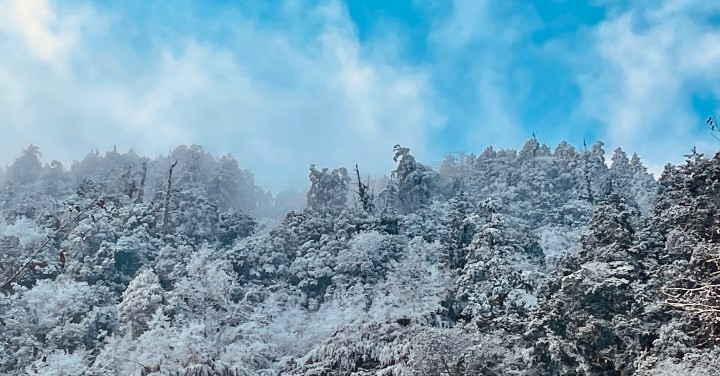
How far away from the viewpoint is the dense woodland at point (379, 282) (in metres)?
18.2

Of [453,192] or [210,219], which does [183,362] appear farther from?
[453,192]

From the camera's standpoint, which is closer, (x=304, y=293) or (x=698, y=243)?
(x=698, y=243)

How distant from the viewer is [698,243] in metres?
17.4

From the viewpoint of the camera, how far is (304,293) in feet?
96.0

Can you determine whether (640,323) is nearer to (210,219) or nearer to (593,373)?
(593,373)

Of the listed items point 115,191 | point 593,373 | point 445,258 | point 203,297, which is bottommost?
point 593,373

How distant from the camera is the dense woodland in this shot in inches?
717

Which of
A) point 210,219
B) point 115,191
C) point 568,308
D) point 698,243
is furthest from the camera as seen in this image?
point 115,191

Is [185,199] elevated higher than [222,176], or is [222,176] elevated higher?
[222,176]

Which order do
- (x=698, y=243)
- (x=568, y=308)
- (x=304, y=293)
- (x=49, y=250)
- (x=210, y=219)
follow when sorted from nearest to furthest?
(x=698, y=243)
(x=568, y=308)
(x=304, y=293)
(x=49, y=250)
(x=210, y=219)

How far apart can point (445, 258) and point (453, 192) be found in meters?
14.6

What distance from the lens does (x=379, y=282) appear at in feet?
93.0

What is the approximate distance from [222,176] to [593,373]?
38557mm

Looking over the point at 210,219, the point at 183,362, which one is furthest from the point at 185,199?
the point at 183,362
